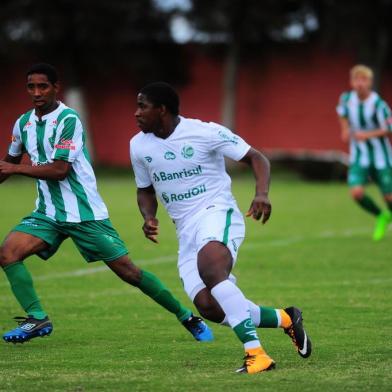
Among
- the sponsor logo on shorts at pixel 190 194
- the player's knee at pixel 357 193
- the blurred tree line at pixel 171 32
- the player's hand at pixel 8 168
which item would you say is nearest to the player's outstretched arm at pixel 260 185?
the sponsor logo on shorts at pixel 190 194

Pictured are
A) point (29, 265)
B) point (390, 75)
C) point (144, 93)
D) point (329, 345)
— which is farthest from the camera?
point (390, 75)

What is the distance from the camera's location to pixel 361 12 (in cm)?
3669

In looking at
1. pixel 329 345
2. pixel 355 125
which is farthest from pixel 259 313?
pixel 355 125

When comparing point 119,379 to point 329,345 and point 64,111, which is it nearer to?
point 329,345

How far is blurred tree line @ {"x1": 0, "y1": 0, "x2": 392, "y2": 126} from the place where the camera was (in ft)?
122

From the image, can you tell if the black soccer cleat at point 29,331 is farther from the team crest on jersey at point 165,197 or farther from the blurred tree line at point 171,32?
the blurred tree line at point 171,32

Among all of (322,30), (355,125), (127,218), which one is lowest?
(127,218)

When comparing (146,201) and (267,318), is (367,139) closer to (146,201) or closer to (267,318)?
(146,201)

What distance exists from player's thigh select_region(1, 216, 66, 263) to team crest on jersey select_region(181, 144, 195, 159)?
151 cm

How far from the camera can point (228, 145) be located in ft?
25.1

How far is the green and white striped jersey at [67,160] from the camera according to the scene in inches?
336

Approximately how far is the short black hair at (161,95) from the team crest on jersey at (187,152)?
278mm

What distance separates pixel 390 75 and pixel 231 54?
592cm

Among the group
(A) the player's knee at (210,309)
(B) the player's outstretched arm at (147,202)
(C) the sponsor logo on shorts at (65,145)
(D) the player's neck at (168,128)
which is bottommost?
(A) the player's knee at (210,309)
